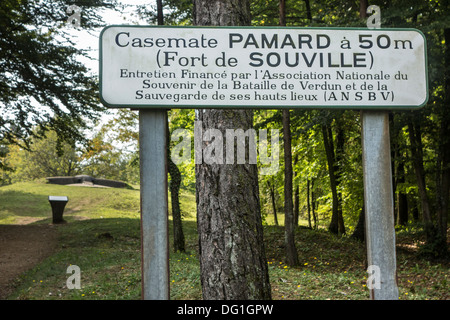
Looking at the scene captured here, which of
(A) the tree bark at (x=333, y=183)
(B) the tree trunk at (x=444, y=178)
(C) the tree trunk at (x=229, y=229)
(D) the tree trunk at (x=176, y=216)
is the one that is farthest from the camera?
(A) the tree bark at (x=333, y=183)

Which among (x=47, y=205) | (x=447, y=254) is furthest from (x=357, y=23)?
(x=47, y=205)

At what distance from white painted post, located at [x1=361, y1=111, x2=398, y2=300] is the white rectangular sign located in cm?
19

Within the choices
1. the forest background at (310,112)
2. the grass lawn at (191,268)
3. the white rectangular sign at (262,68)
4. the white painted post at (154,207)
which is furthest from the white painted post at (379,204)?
the forest background at (310,112)

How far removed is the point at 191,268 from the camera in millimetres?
8992

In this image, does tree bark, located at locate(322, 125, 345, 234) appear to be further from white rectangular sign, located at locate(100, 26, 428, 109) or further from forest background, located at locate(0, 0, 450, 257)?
white rectangular sign, located at locate(100, 26, 428, 109)

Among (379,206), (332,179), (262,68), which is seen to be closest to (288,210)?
(332,179)

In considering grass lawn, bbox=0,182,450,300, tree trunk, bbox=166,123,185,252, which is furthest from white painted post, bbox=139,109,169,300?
tree trunk, bbox=166,123,185,252

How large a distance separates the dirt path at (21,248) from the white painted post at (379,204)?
7.86 metres

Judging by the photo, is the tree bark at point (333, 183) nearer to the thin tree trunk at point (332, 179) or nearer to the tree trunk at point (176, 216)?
the thin tree trunk at point (332, 179)

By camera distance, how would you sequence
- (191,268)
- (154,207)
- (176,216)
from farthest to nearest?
(176,216)
(191,268)
(154,207)

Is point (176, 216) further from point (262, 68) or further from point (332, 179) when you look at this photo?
point (262, 68)

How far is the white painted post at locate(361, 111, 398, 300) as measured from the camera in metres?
2.87

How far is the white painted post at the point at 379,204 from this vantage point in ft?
9.40

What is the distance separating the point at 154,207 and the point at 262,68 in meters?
1.26
